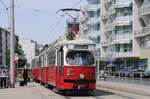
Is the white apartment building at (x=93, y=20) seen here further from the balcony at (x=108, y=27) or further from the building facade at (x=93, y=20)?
the balcony at (x=108, y=27)

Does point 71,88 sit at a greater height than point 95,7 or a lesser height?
lesser

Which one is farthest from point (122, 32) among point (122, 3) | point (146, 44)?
point (146, 44)

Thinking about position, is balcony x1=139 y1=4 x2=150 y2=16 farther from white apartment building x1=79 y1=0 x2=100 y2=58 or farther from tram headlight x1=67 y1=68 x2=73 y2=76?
tram headlight x1=67 y1=68 x2=73 y2=76

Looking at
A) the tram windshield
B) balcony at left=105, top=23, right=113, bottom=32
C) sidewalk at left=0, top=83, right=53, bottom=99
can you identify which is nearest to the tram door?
the tram windshield

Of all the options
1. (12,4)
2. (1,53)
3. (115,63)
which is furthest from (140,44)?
(1,53)

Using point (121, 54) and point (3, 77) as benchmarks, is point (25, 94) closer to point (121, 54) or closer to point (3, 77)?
point (3, 77)

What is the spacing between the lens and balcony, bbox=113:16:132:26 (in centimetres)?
8126

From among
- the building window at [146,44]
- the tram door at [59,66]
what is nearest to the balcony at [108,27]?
the building window at [146,44]

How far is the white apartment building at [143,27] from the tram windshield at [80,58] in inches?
1651

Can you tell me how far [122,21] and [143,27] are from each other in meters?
8.53

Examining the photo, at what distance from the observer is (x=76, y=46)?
89.5ft

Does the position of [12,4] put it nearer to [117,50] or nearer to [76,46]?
[76,46]

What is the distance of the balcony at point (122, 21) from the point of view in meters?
81.3

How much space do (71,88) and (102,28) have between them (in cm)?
7246
